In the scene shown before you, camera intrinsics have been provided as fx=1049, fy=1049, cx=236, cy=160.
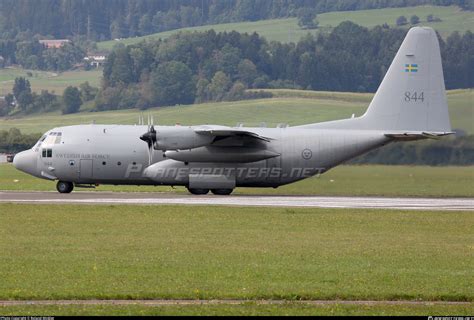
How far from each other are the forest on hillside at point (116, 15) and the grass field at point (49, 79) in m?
23.0

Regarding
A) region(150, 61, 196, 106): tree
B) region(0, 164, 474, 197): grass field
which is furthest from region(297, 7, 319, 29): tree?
region(0, 164, 474, 197): grass field

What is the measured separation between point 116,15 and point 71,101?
6414cm

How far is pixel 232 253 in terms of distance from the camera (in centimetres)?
2417

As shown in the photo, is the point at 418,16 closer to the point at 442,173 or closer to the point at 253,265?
the point at 442,173

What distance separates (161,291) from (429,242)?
35.3 feet

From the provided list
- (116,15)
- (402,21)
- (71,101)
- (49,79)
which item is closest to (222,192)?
(71,101)

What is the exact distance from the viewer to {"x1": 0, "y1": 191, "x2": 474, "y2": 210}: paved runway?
3809 cm

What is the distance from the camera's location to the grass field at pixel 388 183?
45.7 meters

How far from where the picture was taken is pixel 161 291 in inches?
724

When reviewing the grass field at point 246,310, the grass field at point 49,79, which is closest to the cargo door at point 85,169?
the grass field at point 246,310

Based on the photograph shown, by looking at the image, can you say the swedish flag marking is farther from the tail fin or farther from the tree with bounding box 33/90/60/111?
the tree with bounding box 33/90/60/111

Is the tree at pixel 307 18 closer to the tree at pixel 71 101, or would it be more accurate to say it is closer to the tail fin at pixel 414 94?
the tree at pixel 71 101

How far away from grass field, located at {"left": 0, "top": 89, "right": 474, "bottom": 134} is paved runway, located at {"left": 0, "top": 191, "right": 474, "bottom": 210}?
1748 cm

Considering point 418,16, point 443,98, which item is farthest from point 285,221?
point 418,16
